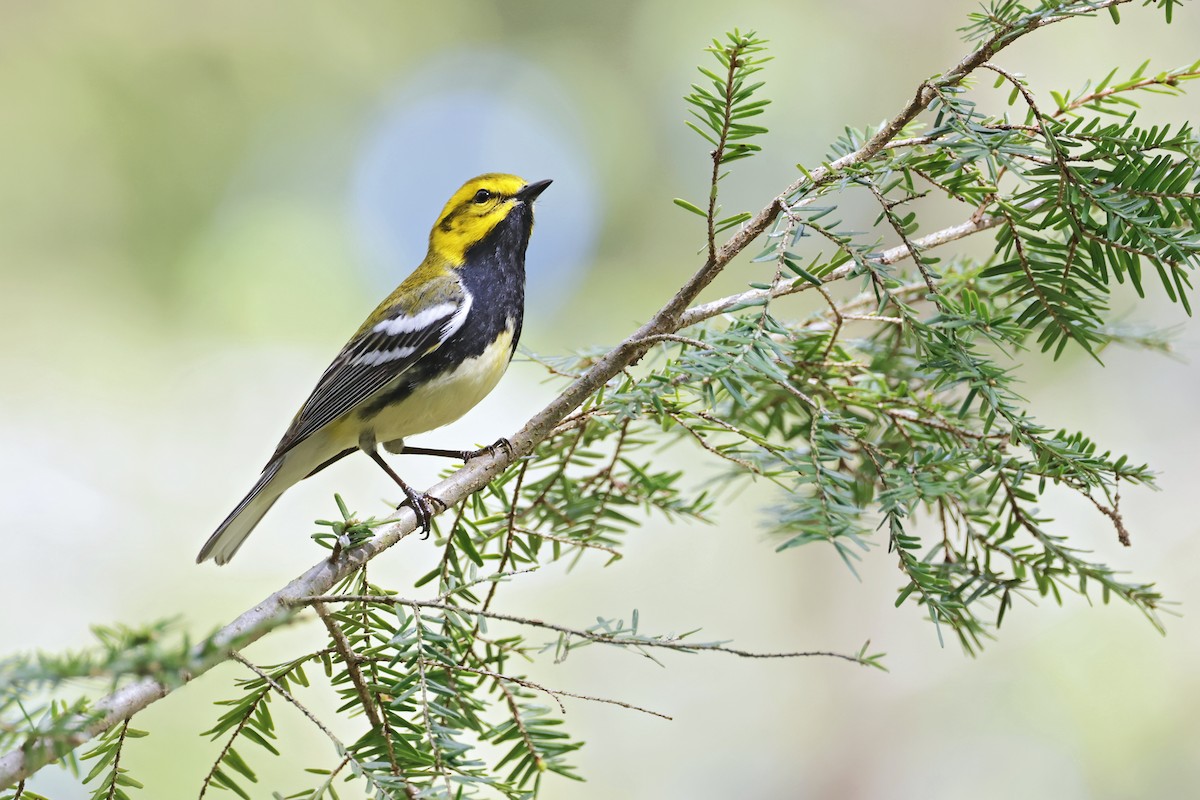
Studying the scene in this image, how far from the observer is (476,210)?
2549 mm

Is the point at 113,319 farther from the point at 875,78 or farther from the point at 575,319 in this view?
the point at 875,78

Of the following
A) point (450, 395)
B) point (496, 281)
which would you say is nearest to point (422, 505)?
point (450, 395)

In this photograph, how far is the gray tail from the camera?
1.98 m

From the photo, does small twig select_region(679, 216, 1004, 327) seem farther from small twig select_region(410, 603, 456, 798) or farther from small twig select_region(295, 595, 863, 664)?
small twig select_region(410, 603, 456, 798)

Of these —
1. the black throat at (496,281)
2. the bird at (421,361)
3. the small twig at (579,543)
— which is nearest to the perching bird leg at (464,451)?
the bird at (421,361)

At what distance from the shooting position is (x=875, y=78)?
15.5ft

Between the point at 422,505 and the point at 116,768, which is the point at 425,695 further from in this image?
the point at 422,505

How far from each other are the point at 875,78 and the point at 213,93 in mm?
3316

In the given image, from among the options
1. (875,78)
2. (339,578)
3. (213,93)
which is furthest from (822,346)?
(213,93)

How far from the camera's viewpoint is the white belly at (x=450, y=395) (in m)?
2.06

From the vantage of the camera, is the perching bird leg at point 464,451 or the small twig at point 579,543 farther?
the perching bird leg at point 464,451

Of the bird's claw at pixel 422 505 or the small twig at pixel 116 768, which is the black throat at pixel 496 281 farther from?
the small twig at pixel 116 768

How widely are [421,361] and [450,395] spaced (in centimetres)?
12

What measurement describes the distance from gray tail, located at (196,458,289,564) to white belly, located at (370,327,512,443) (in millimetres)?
294
